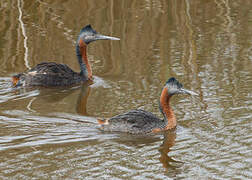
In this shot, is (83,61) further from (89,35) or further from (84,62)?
(89,35)

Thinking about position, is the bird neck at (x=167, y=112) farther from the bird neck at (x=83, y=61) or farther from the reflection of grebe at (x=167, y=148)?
the bird neck at (x=83, y=61)

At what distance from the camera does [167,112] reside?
30.6ft

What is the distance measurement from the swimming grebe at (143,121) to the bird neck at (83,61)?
132 inches

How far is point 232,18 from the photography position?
16.0 metres

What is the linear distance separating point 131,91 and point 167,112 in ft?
Answer: 6.03

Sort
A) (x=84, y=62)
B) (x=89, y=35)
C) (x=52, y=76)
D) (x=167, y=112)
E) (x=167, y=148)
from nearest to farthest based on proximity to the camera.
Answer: (x=167, y=148)
(x=167, y=112)
(x=52, y=76)
(x=84, y=62)
(x=89, y=35)

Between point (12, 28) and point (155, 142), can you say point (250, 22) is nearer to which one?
point (12, 28)

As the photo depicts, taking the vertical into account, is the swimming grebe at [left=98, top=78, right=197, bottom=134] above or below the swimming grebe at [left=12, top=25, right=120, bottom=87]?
below

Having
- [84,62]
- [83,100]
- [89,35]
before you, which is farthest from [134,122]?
[89,35]

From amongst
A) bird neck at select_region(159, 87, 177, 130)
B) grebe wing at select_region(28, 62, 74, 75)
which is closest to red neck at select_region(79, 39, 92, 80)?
grebe wing at select_region(28, 62, 74, 75)

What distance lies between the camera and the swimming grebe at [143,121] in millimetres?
9133

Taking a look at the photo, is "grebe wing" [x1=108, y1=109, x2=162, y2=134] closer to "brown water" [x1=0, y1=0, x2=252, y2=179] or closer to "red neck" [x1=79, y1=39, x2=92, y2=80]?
"brown water" [x1=0, y1=0, x2=252, y2=179]

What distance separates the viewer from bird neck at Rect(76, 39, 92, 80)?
12.5 meters

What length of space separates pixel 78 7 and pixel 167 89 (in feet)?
27.0
